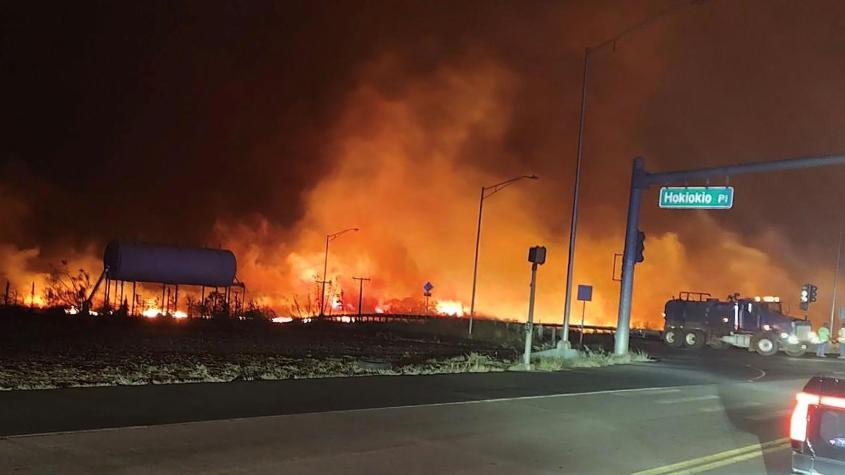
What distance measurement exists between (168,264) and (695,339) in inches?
1157

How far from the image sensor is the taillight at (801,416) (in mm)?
6320

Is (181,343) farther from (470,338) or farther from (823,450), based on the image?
(823,450)

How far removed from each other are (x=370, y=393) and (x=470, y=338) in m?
21.8

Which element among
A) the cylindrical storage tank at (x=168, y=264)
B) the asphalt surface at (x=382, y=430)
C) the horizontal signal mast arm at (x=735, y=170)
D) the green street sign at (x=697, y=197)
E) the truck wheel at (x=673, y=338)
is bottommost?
the truck wheel at (x=673, y=338)

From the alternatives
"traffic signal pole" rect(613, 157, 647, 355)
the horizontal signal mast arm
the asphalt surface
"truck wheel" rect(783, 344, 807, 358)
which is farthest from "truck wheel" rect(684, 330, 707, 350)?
the asphalt surface

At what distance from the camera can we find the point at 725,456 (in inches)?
381

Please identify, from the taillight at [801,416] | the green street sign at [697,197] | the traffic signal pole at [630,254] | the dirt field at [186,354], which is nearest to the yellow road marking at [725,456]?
the taillight at [801,416]

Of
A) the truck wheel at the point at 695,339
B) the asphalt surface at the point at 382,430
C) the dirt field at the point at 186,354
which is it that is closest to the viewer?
the asphalt surface at the point at 382,430

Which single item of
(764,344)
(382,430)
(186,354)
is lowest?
(764,344)

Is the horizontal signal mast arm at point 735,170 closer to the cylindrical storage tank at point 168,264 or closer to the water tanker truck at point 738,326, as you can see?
the water tanker truck at point 738,326

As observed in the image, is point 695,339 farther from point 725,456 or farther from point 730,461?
Answer: point 730,461

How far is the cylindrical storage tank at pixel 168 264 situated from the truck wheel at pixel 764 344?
30.0m

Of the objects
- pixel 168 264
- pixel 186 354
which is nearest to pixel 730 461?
pixel 186 354

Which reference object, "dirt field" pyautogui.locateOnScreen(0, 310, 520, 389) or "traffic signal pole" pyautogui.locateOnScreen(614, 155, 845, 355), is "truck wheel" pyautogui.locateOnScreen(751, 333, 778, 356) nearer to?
"dirt field" pyautogui.locateOnScreen(0, 310, 520, 389)
